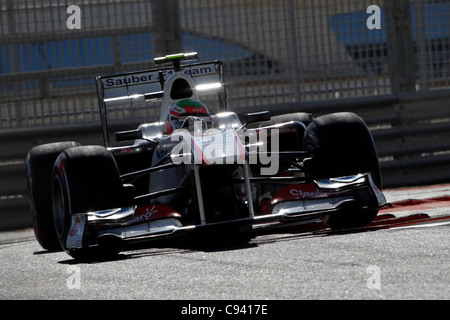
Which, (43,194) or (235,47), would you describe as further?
(235,47)

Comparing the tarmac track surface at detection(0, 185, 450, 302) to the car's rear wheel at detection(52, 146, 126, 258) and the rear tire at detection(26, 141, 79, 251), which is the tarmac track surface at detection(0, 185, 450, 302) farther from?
the car's rear wheel at detection(52, 146, 126, 258)

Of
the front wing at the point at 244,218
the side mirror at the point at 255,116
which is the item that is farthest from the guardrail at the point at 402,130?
the front wing at the point at 244,218

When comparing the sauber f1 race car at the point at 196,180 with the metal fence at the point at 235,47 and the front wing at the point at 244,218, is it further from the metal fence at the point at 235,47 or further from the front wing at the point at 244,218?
the metal fence at the point at 235,47

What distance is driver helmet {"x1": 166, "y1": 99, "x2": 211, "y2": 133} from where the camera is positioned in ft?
25.4

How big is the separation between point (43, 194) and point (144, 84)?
1.90m

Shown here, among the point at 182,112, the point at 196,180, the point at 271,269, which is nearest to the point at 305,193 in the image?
the point at 196,180

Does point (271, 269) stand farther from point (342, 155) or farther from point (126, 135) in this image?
point (126, 135)

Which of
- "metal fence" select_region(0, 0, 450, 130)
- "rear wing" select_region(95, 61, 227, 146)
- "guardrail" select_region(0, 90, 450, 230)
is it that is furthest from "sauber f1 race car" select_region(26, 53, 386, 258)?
"metal fence" select_region(0, 0, 450, 130)

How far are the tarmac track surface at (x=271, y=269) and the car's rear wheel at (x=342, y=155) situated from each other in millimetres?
198

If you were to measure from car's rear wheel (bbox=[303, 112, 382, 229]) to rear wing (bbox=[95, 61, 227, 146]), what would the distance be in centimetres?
190

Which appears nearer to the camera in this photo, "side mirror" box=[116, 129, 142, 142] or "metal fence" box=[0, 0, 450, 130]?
"side mirror" box=[116, 129, 142, 142]

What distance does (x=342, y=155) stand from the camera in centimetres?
684
